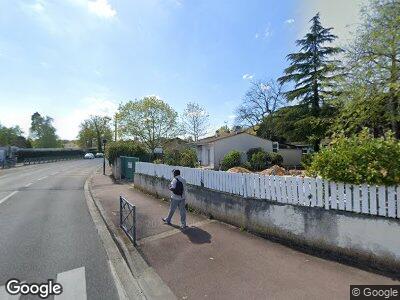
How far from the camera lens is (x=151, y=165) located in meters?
17.9

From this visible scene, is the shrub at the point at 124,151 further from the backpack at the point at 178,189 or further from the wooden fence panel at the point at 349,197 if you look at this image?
the wooden fence panel at the point at 349,197

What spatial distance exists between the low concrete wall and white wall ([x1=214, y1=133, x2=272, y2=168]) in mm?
28467

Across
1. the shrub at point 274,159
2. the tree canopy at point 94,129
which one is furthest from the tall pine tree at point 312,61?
the tree canopy at point 94,129

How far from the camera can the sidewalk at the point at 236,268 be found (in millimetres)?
5203

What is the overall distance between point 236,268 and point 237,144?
33703mm

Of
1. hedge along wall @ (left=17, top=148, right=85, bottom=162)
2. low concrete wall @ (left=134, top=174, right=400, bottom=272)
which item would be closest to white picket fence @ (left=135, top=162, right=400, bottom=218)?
low concrete wall @ (left=134, top=174, right=400, bottom=272)

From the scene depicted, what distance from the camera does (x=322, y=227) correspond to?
21.7 feet

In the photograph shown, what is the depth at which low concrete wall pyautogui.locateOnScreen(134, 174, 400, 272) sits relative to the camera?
561cm

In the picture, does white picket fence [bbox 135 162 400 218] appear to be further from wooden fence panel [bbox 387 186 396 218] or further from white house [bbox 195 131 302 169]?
white house [bbox 195 131 302 169]

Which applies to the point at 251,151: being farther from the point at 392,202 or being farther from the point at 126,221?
the point at 392,202

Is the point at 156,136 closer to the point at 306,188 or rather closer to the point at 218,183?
the point at 218,183

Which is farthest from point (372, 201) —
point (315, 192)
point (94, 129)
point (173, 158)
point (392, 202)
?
point (94, 129)

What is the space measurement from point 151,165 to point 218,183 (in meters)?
8.14

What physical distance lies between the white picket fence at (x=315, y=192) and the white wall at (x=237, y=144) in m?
27.9
